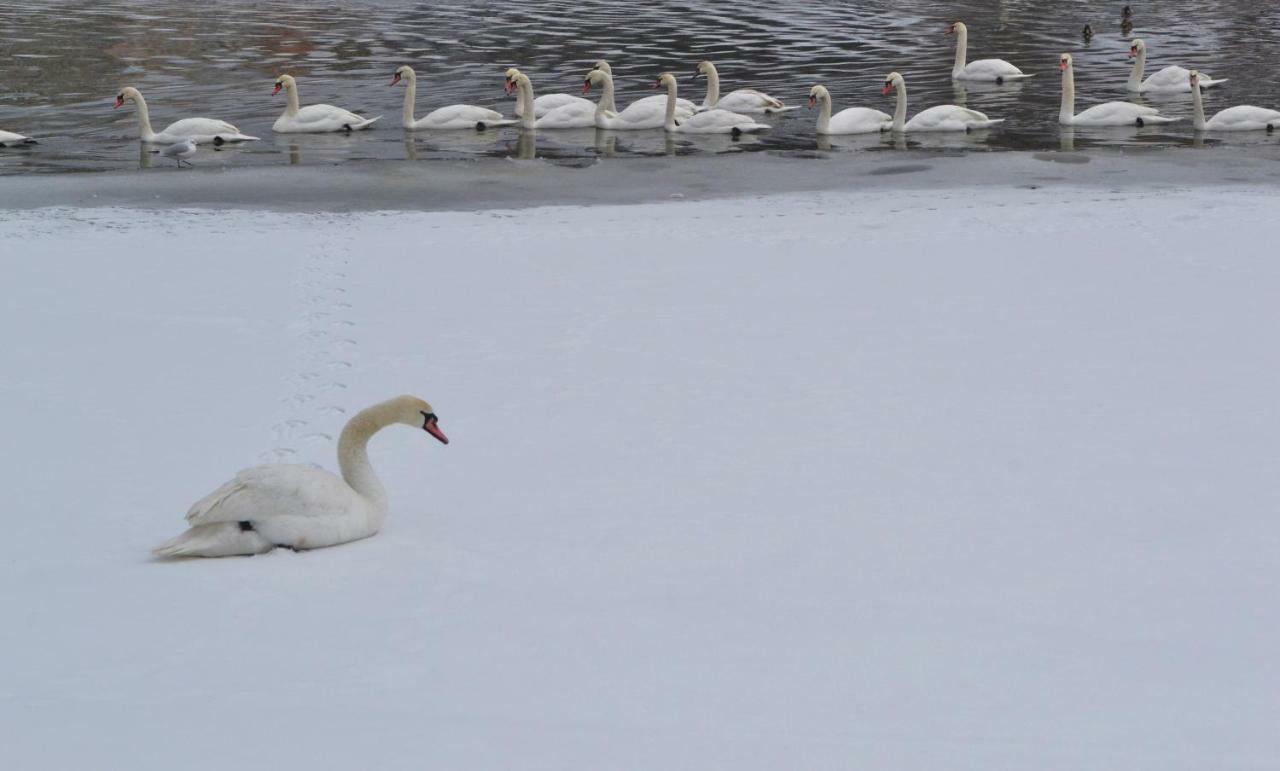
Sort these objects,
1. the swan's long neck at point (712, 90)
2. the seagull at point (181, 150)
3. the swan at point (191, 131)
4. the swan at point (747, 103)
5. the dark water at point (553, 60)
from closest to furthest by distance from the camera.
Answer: the seagull at point (181, 150), the swan at point (191, 131), the dark water at point (553, 60), the swan at point (747, 103), the swan's long neck at point (712, 90)

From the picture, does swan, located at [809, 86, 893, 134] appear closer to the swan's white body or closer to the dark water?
the dark water

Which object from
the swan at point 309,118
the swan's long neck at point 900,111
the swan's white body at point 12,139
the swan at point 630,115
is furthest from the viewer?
the swan at point 630,115

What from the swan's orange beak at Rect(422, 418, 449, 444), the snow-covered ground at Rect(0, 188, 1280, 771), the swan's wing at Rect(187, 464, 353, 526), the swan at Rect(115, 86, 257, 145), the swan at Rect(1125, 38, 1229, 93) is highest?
the swan at Rect(1125, 38, 1229, 93)

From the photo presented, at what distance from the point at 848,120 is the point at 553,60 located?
7882 mm

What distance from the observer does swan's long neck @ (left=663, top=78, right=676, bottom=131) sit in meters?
17.7

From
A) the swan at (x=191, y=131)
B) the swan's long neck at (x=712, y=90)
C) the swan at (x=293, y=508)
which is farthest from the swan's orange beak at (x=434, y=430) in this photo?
the swan's long neck at (x=712, y=90)

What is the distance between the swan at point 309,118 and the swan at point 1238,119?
350 inches

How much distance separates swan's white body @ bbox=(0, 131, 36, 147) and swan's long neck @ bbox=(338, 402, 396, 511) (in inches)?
473

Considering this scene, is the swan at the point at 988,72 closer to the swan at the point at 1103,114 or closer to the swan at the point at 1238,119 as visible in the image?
the swan at the point at 1103,114

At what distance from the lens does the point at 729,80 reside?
22625 millimetres

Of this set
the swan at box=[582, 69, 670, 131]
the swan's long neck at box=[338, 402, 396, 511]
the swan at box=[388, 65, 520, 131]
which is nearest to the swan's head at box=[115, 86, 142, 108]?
the swan at box=[388, 65, 520, 131]

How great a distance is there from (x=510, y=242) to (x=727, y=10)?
22.1 m

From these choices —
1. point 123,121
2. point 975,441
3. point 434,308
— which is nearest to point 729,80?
point 123,121

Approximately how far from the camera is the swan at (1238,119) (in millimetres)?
17250
